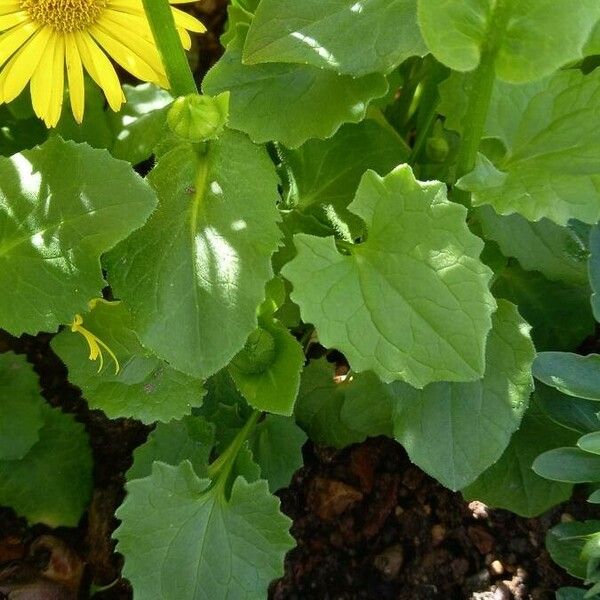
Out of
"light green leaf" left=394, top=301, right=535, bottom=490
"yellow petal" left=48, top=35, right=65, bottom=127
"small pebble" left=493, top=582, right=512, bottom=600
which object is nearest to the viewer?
"light green leaf" left=394, top=301, right=535, bottom=490

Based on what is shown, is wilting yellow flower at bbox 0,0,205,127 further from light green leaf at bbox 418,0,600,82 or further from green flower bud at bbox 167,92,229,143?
light green leaf at bbox 418,0,600,82

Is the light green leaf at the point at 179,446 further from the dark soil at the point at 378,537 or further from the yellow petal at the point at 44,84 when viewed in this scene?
the yellow petal at the point at 44,84

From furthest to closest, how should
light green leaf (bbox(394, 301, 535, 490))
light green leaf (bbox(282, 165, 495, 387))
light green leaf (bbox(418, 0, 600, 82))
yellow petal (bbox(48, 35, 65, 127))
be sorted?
yellow petal (bbox(48, 35, 65, 127)), light green leaf (bbox(394, 301, 535, 490)), light green leaf (bbox(282, 165, 495, 387)), light green leaf (bbox(418, 0, 600, 82))

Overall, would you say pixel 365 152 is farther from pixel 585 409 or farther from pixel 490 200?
pixel 585 409

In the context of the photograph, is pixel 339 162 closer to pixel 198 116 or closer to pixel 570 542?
pixel 198 116

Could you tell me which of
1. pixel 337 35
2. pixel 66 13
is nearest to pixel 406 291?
pixel 337 35

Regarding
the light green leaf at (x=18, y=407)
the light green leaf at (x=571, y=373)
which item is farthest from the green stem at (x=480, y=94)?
the light green leaf at (x=18, y=407)

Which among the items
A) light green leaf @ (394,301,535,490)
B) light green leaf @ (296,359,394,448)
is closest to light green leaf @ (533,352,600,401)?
light green leaf @ (394,301,535,490)
